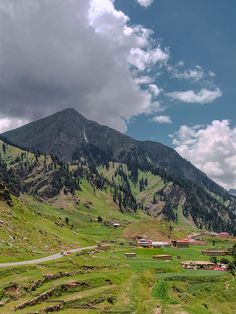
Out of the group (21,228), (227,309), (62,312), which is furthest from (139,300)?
(21,228)

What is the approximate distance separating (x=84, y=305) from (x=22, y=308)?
34.4 feet

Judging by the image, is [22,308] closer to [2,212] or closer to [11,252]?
[11,252]

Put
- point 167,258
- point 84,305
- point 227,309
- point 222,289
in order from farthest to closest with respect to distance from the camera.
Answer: point 167,258, point 222,289, point 227,309, point 84,305

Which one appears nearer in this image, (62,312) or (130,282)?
(62,312)

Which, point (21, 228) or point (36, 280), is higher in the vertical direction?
point (21, 228)

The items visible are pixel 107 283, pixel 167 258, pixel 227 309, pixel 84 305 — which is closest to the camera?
pixel 84 305

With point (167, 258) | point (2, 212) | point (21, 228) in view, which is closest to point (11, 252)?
point (21, 228)

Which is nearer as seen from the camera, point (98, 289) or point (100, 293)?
point (100, 293)

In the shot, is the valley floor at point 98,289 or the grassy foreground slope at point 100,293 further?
the valley floor at point 98,289

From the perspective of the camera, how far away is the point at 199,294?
106875 mm

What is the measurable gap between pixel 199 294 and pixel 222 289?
32.5ft

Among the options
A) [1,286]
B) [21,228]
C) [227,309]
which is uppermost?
[21,228]

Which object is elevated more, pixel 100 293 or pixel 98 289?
pixel 98 289

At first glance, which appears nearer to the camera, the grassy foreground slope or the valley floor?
the grassy foreground slope
